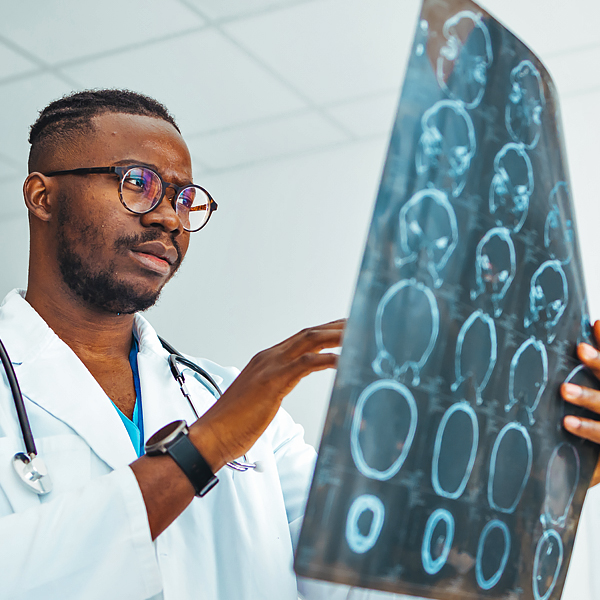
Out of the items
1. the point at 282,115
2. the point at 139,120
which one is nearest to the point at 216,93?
the point at 282,115

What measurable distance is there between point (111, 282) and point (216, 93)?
1.36m

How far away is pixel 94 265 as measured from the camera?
2.92ft

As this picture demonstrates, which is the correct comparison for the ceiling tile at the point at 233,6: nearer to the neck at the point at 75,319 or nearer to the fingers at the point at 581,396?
the neck at the point at 75,319

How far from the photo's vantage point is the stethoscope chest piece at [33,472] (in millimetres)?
704

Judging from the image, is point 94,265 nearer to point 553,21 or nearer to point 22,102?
point 553,21

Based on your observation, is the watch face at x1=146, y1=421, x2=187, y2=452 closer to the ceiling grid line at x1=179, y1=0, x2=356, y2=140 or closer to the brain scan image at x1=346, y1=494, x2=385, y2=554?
the brain scan image at x1=346, y1=494, x2=385, y2=554

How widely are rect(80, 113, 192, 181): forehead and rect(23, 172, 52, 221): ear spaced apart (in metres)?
0.08

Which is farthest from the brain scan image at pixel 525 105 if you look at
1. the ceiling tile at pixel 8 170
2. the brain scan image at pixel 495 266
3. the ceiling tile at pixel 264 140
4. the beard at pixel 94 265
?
the ceiling tile at pixel 8 170

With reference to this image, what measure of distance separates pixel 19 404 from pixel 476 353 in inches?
19.5

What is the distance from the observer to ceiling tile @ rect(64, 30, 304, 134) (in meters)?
1.94

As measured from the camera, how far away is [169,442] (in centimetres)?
61

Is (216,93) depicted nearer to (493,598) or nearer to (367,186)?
(367,186)

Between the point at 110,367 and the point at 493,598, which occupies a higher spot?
the point at 110,367

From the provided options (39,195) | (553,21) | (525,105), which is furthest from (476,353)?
(553,21)
